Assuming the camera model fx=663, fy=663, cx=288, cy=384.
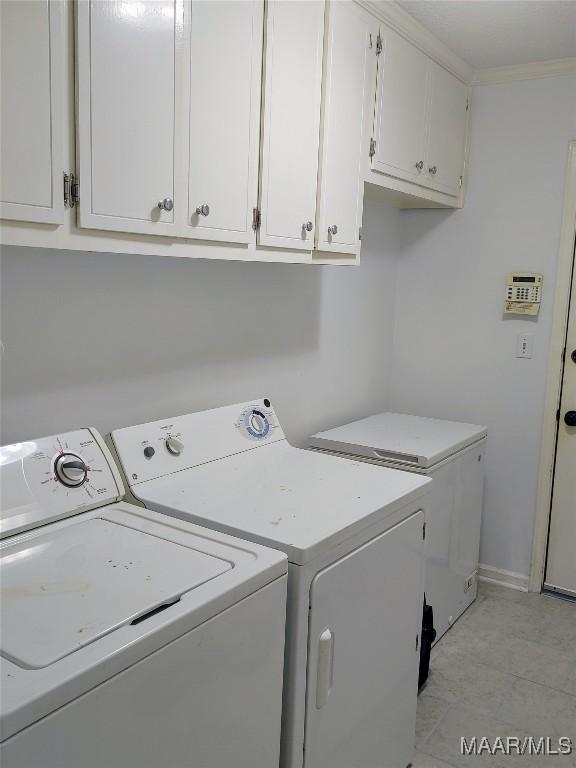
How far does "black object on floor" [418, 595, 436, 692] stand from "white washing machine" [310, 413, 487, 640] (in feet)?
0.34

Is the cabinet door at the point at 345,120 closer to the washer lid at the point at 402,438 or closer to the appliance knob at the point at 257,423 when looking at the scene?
the appliance knob at the point at 257,423

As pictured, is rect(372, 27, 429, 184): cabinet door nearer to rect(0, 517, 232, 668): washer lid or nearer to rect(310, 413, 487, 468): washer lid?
rect(310, 413, 487, 468): washer lid

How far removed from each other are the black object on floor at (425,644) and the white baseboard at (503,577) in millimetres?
918

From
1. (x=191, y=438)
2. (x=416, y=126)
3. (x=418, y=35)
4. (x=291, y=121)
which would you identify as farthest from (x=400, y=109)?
(x=191, y=438)

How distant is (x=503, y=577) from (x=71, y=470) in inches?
100.0

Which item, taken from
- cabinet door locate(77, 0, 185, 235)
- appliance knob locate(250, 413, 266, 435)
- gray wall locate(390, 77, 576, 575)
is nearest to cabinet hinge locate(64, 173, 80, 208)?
cabinet door locate(77, 0, 185, 235)

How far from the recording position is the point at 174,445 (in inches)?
76.7

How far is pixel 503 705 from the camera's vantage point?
7.91ft

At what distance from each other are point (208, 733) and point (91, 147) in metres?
1.18

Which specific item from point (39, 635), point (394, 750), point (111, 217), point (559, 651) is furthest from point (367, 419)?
point (39, 635)

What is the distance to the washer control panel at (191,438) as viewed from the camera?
1812 mm

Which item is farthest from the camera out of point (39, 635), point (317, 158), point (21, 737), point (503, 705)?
point (503, 705)

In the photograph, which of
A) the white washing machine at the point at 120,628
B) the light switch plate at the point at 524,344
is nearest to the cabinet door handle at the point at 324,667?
the white washing machine at the point at 120,628

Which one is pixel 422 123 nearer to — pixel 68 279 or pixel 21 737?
pixel 68 279
